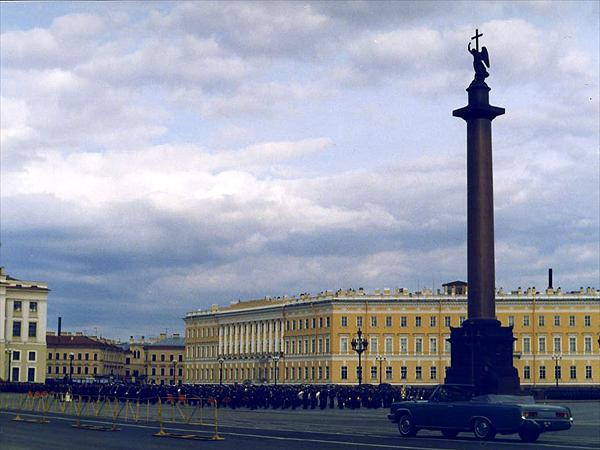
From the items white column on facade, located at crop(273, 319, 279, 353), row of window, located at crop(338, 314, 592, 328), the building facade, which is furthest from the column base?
white column on facade, located at crop(273, 319, 279, 353)

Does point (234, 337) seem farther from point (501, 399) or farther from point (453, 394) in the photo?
point (501, 399)

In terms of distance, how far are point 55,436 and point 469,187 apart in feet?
76.2

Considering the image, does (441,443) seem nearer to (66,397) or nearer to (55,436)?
(55,436)

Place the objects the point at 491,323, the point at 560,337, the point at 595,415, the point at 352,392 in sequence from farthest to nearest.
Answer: the point at 560,337
the point at 352,392
the point at 595,415
the point at 491,323

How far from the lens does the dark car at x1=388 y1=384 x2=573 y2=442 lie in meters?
29.8

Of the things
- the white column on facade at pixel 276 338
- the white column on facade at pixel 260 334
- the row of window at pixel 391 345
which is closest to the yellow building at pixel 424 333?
the row of window at pixel 391 345

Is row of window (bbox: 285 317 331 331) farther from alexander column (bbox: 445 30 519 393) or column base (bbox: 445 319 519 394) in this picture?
alexander column (bbox: 445 30 519 393)

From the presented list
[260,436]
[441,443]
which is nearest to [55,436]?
[260,436]

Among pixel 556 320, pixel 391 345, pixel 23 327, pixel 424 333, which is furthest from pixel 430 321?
pixel 23 327

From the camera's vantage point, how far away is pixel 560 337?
133000mm

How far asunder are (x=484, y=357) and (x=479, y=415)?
704 inches

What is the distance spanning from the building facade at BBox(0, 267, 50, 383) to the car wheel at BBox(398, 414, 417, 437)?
→ 10989 cm

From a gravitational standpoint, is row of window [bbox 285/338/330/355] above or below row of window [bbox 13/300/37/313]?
below

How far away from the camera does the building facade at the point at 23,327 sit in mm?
137250
